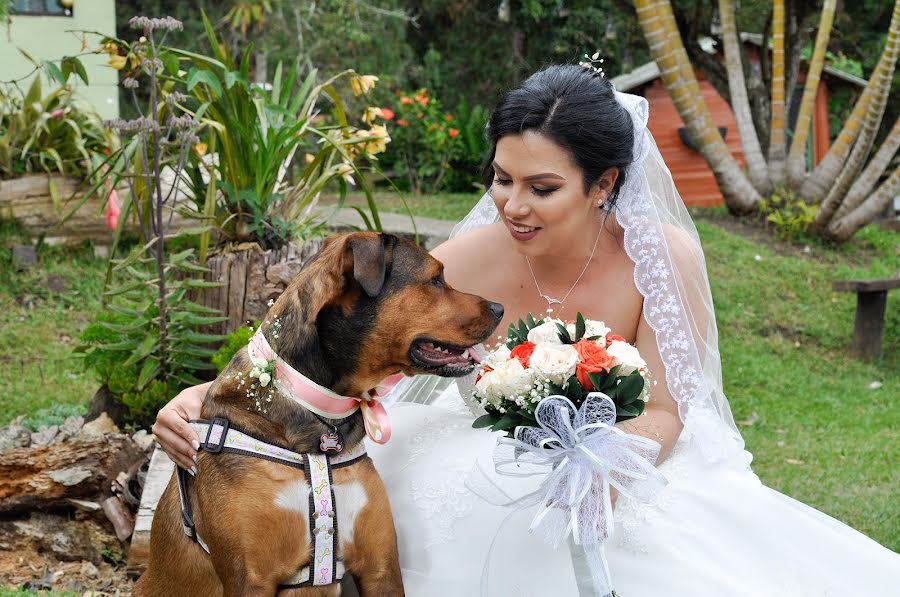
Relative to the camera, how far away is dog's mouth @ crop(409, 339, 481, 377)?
3.07 meters

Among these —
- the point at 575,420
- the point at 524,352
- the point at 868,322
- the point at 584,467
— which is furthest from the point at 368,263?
the point at 868,322

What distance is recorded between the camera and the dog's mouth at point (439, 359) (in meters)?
3.07

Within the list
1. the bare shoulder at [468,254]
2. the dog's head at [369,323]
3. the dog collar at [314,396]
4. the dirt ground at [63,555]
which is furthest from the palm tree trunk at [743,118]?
the dog collar at [314,396]

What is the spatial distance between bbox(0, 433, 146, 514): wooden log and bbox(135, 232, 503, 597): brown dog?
170cm

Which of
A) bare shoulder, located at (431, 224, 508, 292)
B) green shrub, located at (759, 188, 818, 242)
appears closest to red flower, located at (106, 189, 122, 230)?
bare shoulder, located at (431, 224, 508, 292)

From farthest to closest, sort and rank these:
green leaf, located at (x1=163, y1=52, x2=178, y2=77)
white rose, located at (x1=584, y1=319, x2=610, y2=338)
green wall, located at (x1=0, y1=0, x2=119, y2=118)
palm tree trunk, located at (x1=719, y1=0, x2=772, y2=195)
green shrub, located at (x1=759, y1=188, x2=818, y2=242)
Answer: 1. green wall, located at (x1=0, y1=0, x2=119, y2=118)
2. palm tree trunk, located at (x1=719, y1=0, x2=772, y2=195)
3. green shrub, located at (x1=759, y1=188, x2=818, y2=242)
4. green leaf, located at (x1=163, y1=52, x2=178, y2=77)
5. white rose, located at (x1=584, y1=319, x2=610, y2=338)

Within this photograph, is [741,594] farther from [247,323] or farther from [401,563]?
[247,323]

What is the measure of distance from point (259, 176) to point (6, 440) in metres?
1.91

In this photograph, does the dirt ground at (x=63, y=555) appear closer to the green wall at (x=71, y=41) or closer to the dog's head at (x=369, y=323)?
the dog's head at (x=369, y=323)

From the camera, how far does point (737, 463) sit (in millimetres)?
3793

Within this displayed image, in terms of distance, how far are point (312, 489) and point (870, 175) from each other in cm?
887

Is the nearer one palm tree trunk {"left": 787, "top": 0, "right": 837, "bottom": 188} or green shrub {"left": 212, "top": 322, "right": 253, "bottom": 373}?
green shrub {"left": 212, "top": 322, "right": 253, "bottom": 373}

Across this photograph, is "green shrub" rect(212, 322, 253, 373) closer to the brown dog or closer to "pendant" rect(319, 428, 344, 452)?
the brown dog

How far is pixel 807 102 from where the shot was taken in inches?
436
